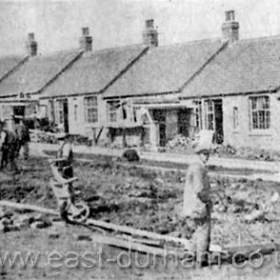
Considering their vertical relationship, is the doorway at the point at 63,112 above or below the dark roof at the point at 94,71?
below

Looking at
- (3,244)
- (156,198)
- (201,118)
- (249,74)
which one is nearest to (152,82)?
(201,118)

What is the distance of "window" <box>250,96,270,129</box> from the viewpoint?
20.0 m

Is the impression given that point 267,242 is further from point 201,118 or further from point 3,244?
point 201,118

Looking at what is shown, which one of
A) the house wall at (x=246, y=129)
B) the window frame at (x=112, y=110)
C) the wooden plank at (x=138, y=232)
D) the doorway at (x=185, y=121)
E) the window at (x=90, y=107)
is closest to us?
the wooden plank at (x=138, y=232)

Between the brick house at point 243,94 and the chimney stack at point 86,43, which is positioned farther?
the chimney stack at point 86,43

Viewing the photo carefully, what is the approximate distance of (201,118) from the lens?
2206 centimetres

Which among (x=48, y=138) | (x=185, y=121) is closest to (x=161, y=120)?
(x=185, y=121)

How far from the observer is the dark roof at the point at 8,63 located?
93.7 ft

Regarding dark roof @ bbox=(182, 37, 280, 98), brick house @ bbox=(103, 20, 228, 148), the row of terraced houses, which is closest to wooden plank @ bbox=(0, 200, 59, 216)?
the row of terraced houses

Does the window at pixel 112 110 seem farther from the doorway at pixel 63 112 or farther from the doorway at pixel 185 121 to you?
the doorway at pixel 185 121

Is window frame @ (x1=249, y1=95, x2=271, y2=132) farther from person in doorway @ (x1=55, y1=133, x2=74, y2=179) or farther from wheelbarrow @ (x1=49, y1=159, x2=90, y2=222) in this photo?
wheelbarrow @ (x1=49, y1=159, x2=90, y2=222)

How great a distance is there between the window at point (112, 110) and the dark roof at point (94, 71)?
0.71 m

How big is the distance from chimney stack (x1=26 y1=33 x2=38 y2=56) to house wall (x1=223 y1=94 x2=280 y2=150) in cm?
1329

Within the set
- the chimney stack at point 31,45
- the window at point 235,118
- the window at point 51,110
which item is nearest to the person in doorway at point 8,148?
the window at point 235,118
